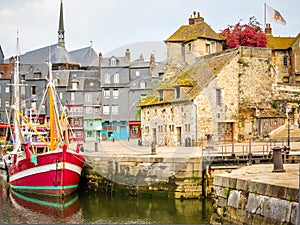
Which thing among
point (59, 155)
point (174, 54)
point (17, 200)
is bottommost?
point (17, 200)

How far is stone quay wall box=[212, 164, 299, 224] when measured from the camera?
602 cm

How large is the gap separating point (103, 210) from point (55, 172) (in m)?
3.69

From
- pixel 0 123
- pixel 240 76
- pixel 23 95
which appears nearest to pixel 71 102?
pixel 23 95

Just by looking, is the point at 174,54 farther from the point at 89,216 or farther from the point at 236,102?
the point at 89,216

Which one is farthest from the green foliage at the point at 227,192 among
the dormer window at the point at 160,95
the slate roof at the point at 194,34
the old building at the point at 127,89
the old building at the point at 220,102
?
the slate roof at the point at 194,34

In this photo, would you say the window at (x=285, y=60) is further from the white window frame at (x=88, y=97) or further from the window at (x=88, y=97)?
the window at (x=88, y=97)

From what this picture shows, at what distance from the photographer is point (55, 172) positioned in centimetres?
1653

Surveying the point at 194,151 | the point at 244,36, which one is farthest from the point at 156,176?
the point at 244,36

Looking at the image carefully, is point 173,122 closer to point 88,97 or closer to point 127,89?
point 127,89

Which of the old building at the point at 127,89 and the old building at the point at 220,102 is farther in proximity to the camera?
the old building at the point at 220,102

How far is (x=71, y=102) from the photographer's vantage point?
3575 cm

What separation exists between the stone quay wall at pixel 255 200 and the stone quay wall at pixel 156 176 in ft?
18.6

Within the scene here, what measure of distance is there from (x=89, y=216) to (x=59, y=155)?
4.17 m

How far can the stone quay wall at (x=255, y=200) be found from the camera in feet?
19.8
